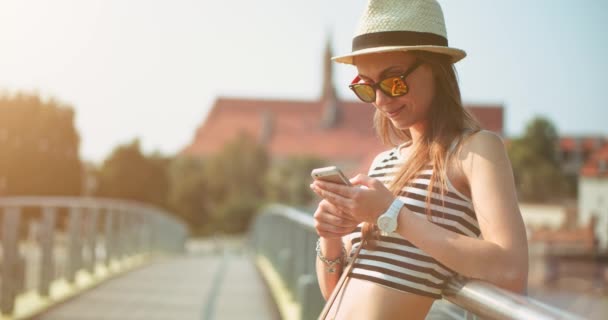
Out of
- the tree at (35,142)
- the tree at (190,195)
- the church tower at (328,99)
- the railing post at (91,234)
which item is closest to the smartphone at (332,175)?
the railing post at (91,234)

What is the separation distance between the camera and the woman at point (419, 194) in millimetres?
1789

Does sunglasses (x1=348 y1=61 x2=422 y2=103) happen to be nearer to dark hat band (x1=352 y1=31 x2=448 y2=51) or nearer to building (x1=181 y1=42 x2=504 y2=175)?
dark hat band (x1=352 y1=31 x2=448 y2=51)

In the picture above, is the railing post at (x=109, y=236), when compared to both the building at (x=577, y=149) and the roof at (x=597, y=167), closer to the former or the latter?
the roof at (x=597, y=167)

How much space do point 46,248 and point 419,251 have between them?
262 inches

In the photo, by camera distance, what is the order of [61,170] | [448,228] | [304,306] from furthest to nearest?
[61,170], [304,306], [448,228]

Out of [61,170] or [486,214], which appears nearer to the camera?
[486,214]

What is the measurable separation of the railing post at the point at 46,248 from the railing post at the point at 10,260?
1.10 metres

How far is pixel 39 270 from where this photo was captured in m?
8.14

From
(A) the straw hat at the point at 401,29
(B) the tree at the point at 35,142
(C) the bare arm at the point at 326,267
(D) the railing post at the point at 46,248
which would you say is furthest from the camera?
(B) the tree at the point at 35,142

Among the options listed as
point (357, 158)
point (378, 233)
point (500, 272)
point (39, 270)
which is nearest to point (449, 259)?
point (500, 272)

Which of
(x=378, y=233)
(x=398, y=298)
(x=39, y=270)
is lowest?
(x=39, y=270)

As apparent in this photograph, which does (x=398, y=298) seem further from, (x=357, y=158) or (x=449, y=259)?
(x=357, y=158)

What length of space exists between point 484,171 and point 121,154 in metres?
63.7

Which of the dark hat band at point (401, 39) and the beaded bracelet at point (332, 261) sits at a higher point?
the dark hat band at point (401, 39)
